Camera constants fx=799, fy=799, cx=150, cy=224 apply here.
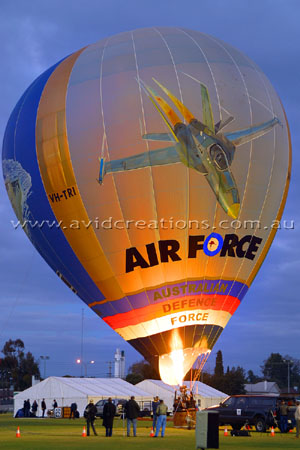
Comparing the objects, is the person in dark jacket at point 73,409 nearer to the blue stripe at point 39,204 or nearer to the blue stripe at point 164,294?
the blue stripe at point 39,204

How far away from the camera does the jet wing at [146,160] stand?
96.5ft

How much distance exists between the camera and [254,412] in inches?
1240

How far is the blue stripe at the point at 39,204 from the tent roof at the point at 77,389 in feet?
73.1

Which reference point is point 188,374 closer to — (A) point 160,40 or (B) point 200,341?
(B) point 200,341

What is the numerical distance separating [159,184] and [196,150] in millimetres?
2022

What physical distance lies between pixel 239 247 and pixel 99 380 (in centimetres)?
3086

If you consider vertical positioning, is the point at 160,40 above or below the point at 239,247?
above

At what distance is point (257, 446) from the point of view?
904 inches

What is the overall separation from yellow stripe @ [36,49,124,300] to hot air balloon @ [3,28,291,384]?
2.1 inches

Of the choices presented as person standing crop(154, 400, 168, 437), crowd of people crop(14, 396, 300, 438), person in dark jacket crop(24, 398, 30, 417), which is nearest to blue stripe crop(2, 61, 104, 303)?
crowd of people crop(14, 396, 300, 438)

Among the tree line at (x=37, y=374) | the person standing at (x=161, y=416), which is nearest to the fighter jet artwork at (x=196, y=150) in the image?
the person standing at (x=161, y=416)

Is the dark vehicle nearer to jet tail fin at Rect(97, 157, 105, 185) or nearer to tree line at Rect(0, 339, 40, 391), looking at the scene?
jet tail fin at Rect(97, 157, 105, 185)

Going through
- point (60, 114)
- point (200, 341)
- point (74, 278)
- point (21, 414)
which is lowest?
point (21, 414)

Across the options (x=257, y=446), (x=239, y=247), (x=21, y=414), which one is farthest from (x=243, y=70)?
A: (x=21, y=414)
